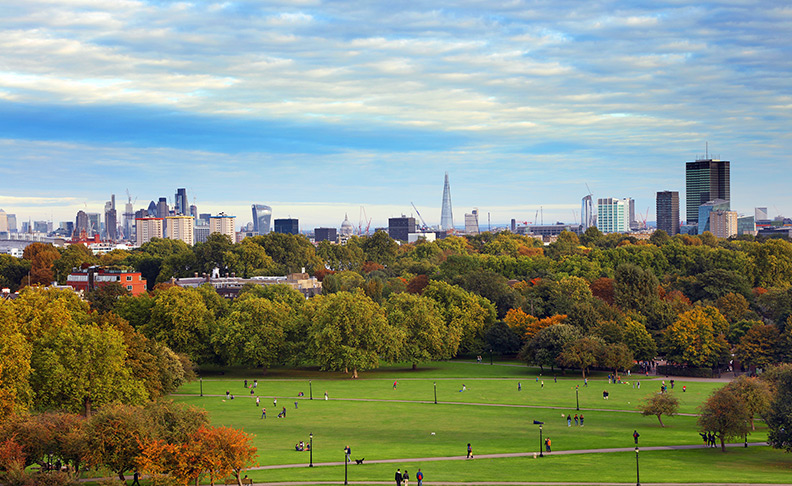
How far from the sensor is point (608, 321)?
102 m

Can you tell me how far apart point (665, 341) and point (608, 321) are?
8177mm

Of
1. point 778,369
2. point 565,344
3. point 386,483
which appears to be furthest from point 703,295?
point 386,483

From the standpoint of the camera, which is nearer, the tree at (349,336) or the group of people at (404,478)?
the group of people at (404,478)

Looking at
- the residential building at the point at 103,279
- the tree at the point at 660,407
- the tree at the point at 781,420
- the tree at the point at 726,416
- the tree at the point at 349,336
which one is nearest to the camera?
the tree at the point at 781,420

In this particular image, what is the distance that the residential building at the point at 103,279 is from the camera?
140625mm

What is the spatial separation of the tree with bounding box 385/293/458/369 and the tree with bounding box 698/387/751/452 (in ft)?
151

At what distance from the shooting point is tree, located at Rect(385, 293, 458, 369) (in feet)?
328

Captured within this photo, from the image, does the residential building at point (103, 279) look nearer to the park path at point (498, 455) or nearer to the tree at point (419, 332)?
the tree at point (419, 332)

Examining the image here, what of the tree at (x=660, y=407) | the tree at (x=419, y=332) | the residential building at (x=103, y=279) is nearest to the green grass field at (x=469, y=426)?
the tree at (x=660, y=407)

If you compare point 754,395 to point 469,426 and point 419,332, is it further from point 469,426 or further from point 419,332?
point 419,332

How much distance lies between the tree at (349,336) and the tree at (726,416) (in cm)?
4501

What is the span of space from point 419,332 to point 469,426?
3574 cm

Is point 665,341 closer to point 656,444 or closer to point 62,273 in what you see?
point 656,444

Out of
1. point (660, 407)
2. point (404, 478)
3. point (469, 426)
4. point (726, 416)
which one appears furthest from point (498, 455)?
point (660, 407)
